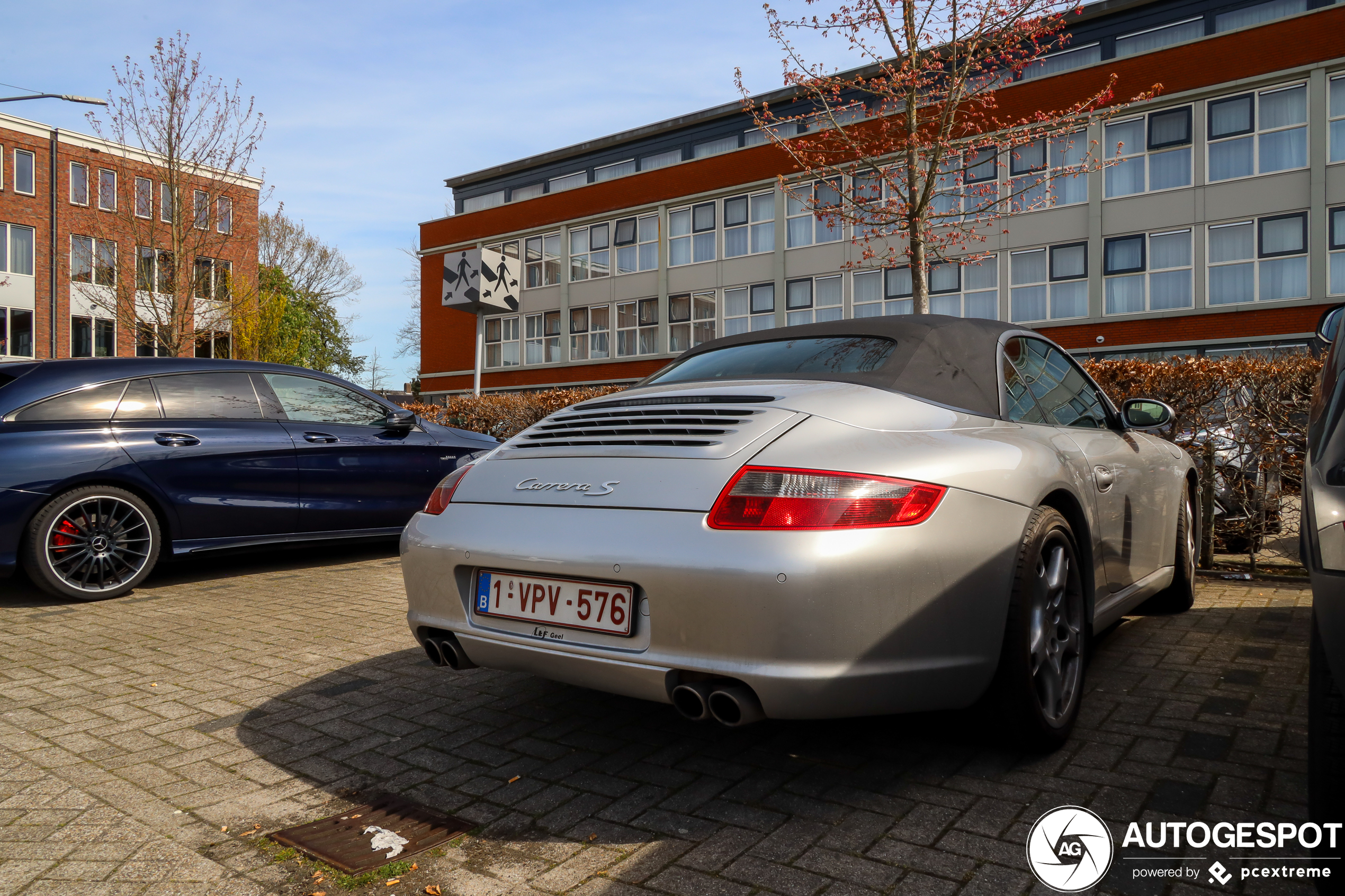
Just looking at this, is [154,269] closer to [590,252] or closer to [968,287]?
[968,287]

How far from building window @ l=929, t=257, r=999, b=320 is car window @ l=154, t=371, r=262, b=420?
23956 mm

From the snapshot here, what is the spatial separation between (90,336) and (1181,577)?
4426 centimetres

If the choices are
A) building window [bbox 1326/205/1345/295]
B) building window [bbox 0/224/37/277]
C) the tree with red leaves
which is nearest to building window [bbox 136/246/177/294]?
the tree with red leaves

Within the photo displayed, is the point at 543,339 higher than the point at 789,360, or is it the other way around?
the point at 543,339

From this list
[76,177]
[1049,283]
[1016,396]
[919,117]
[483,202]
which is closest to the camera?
[1016,396]

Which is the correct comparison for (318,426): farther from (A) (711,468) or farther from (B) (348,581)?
(A) (711,468)

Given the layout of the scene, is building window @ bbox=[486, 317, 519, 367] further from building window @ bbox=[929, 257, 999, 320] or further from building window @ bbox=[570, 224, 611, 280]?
building window @ bbox=[929, 257, 999, 320]

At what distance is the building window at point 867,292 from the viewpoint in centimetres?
2950

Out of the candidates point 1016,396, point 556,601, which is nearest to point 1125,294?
point 1016,396

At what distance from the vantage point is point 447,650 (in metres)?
3.02

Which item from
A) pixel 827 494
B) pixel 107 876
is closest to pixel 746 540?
pixel 827 494

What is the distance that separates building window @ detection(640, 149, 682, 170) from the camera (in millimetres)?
38000

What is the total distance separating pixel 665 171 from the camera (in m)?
36.2

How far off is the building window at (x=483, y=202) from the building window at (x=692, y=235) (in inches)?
423
